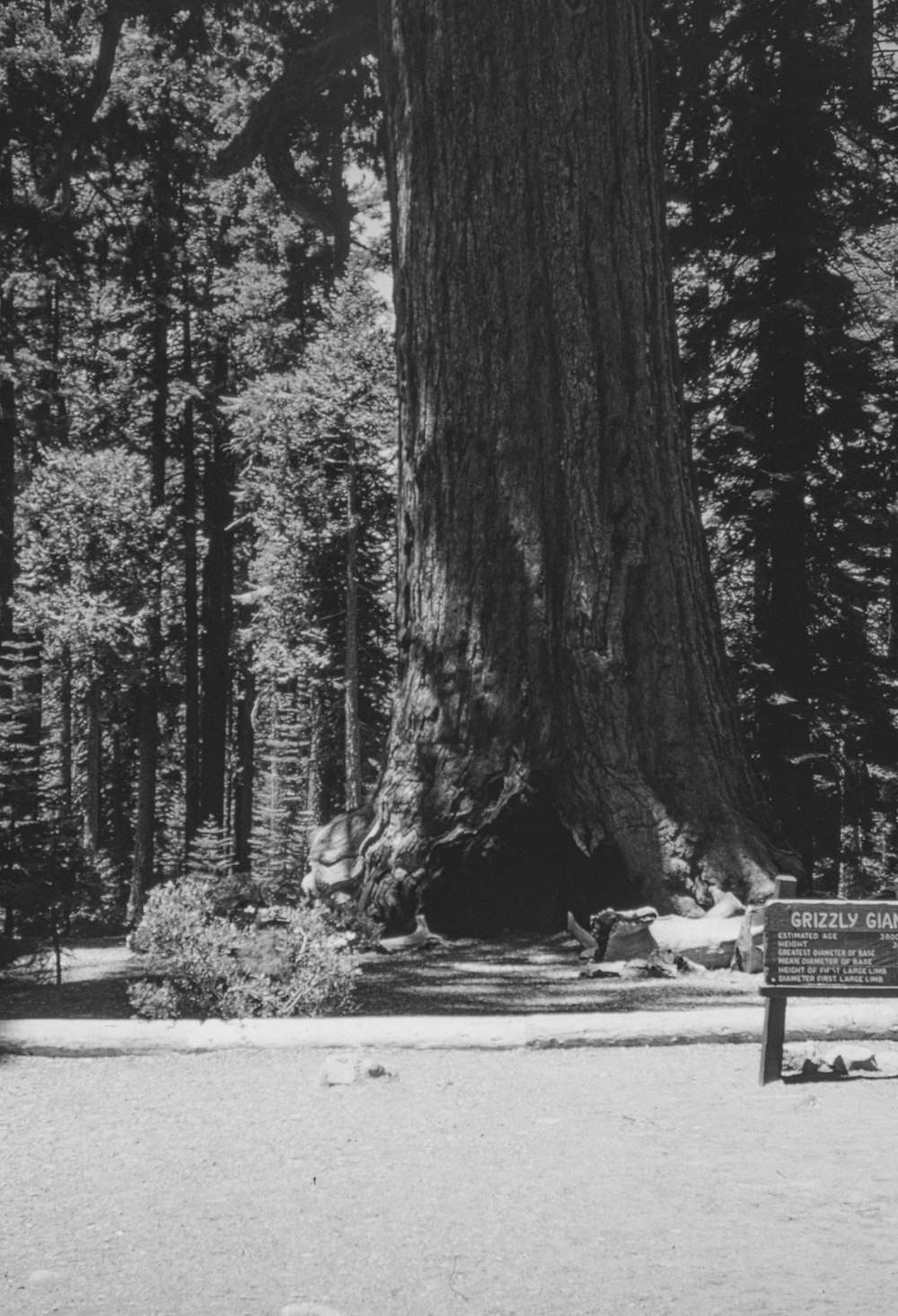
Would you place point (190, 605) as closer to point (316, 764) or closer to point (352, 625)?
point (316, 764)

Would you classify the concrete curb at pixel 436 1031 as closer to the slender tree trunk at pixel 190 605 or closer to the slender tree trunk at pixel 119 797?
the slender tree trunk at pixel 190 605

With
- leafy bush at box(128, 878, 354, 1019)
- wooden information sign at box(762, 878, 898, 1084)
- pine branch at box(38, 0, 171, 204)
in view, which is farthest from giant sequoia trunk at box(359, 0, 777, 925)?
pine branch at box(38, 0, 171, 204)

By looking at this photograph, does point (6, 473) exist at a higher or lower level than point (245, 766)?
higher

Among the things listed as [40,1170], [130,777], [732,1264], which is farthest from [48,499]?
[732,1264]

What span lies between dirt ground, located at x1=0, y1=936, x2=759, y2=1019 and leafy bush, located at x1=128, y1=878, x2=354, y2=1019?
1.13ft

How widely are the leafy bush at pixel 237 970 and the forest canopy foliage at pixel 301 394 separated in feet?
6.60

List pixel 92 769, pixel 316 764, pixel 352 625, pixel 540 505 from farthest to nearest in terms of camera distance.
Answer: pixel 92 769 < pixel 316 764 < pixel 352 625 < pixel 540 505

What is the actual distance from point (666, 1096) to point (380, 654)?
681 inches

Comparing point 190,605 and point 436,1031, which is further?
point 190,605

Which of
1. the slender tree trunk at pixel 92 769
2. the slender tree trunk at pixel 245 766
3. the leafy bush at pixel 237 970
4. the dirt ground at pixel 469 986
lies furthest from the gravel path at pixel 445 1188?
the slender tree trunk at pixel 245 766

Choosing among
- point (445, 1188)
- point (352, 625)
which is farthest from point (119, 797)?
point (445, 1188)

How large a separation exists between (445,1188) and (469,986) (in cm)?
380

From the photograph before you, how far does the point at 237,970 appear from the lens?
7.23 m

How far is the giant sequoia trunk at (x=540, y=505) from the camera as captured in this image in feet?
33.3
